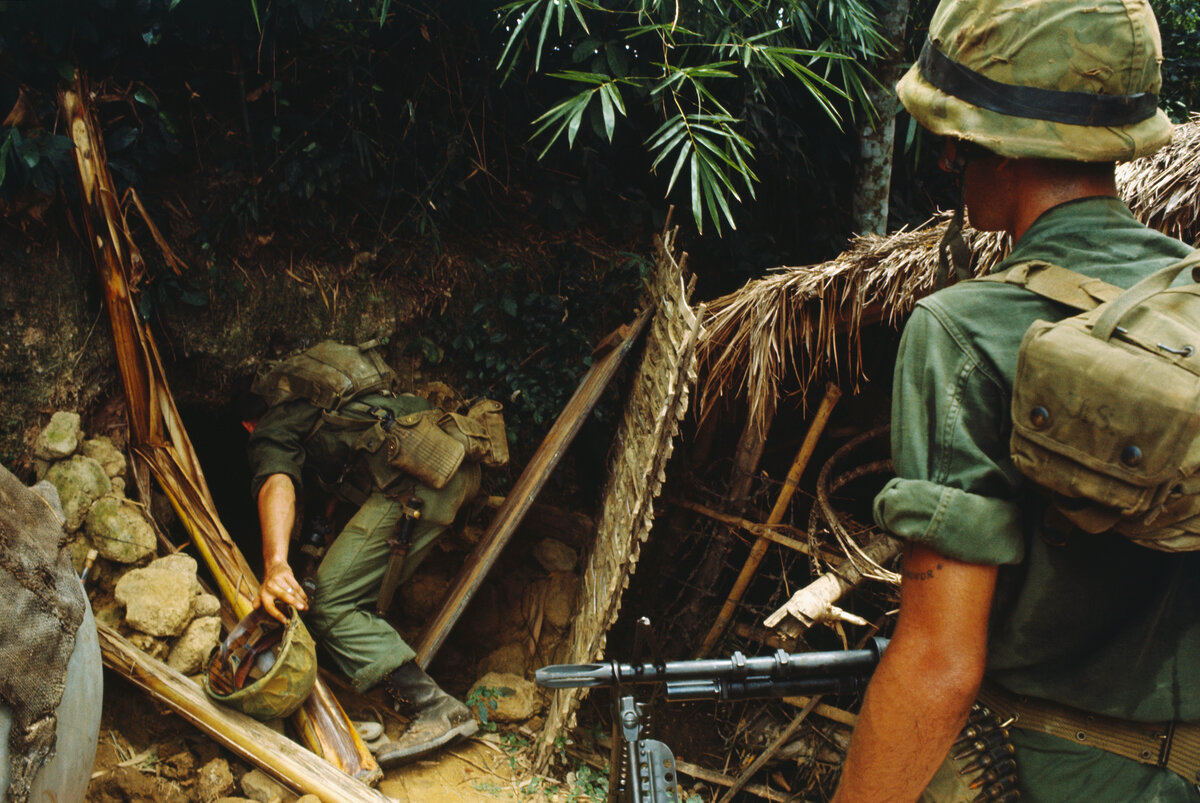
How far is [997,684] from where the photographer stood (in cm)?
140

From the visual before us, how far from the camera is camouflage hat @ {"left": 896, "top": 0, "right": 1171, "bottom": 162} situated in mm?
1242

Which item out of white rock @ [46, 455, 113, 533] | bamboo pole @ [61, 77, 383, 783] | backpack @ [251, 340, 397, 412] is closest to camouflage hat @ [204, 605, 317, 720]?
bamboo pole @ [61, 77, 383, 783]

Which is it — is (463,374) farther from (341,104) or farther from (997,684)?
(997,684)

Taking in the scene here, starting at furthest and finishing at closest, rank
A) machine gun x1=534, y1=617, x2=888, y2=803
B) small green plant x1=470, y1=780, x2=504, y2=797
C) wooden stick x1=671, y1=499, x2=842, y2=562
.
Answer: wooden stick x1=671, y1=499, x2=842, y2=562 < small green plant x1=470, y1=780, x2=504, y2=797 < machine gun x1=534, y1=617, x2=888, y2=803

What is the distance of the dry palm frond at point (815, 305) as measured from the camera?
335cm

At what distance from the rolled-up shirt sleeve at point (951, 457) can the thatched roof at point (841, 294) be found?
2151 millimetres

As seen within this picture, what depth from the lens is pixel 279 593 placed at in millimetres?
3248

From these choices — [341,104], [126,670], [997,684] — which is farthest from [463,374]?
[997,684]

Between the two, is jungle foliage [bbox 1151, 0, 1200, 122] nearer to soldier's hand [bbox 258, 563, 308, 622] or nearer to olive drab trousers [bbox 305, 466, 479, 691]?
olive drab trousers [bbox 305, 466, 479, 691]

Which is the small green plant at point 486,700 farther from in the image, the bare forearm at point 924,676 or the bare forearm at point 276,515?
the bare forearm at point 924,676

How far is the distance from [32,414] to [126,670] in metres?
1.19

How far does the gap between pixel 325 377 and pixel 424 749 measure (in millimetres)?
1798

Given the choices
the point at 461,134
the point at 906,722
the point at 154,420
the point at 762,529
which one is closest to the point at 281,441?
the point at 154,420

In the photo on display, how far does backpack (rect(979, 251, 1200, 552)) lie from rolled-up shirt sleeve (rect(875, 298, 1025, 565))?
8 cm
